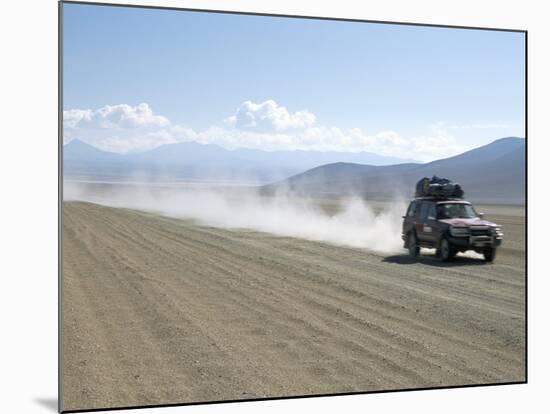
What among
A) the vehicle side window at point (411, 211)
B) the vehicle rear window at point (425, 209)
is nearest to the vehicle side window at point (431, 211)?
the vehicle rear window at point (425, 209)

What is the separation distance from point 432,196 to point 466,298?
3.54 feet

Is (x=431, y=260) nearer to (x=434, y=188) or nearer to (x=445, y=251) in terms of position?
(x=445, y=251)

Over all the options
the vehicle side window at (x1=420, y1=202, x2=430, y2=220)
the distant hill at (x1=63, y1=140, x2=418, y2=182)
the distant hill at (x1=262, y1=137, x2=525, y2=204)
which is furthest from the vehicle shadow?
the distant hill at (x1=63, y1=140, x2=418, y2=182)

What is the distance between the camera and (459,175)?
9.20 metres

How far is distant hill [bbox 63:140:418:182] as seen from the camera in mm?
7816

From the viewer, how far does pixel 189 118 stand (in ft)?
27.4

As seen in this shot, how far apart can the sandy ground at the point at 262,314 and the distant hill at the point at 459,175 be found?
9.5 inches

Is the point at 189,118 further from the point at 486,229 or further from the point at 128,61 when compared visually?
the point at 486,229

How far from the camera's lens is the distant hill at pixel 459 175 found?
8.82 meters

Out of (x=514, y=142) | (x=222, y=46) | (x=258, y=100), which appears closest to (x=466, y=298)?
(x=514, y=142)

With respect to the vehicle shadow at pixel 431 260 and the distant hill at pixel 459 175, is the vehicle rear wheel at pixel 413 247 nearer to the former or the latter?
the vehicle shadow at pixel 431 260

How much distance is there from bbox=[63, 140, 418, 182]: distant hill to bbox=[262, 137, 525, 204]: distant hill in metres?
0.16

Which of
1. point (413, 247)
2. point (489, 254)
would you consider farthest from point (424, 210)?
point (489, 254)

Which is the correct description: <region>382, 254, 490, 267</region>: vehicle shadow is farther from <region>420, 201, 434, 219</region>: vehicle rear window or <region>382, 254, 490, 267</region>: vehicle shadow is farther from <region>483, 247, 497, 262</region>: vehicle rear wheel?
<region>420, 201, 434, 219</region>: vehicle rear window
